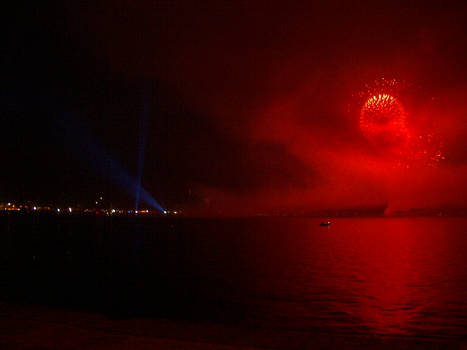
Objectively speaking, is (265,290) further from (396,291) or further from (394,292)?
(396,291)

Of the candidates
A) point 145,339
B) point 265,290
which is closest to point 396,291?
point 265,290

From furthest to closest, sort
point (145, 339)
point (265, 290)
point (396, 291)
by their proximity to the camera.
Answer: point (396, 291)
point (265, 290)
point (145, 339)

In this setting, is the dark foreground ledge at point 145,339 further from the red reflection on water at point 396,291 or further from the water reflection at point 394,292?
the red reflection on water at point 396,291

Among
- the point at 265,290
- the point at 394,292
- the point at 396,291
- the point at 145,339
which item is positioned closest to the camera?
the point at 145,339

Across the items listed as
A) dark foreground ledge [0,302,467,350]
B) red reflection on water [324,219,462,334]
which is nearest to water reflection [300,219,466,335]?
red reflection on water [324,219,462,334]

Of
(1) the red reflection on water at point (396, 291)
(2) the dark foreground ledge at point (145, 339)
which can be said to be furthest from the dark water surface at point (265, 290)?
(2) the dark foreground ledge at point (145, 339)

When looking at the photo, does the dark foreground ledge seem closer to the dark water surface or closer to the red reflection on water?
the dark water surface

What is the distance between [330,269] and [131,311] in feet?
87.8

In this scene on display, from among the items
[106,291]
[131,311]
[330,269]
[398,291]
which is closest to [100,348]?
[131,311]

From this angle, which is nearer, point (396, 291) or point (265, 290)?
point (265, 290)

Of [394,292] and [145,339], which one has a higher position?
[394,292]

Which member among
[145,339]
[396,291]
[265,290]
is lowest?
[145,339]

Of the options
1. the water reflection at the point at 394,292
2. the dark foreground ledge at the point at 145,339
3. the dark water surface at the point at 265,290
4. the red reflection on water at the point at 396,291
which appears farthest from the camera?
the dark water surface at the point at 265,290

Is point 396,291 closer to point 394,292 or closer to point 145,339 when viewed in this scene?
point 394,292
